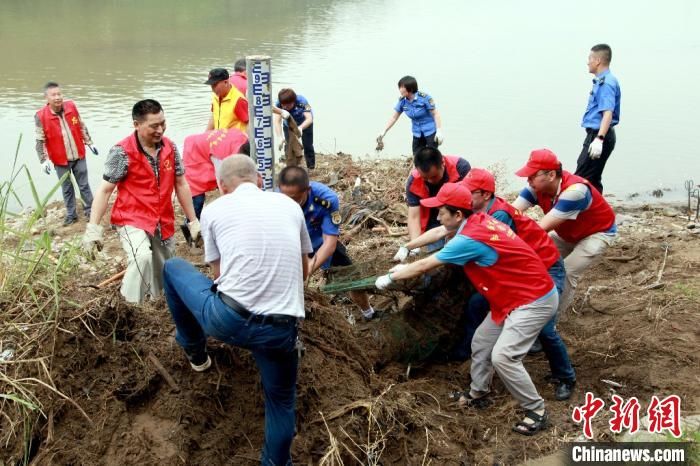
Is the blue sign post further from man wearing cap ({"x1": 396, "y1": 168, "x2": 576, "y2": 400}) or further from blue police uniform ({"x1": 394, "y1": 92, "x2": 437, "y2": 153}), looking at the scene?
blue police uniform ({"x1": 394, "y1": 92, "x2": 437, "y2": 153})

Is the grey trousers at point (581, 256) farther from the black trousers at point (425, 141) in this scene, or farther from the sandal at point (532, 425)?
the black trousers at point (425, 141)

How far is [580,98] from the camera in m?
16.8

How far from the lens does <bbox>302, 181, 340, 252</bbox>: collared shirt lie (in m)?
5.25

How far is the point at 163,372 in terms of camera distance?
3850mm

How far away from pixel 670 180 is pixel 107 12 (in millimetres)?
23925

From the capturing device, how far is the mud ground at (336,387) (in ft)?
11.8

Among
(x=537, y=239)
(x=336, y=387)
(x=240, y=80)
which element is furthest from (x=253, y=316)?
(x=240, y=80)

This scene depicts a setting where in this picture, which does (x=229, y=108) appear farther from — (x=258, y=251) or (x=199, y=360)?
(x=258, y=251)

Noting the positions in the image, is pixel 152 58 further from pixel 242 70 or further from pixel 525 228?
pixel 525 228

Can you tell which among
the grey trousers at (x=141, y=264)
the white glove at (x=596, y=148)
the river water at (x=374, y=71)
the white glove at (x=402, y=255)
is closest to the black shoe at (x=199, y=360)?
the grey trousers at (x=141, y=264)

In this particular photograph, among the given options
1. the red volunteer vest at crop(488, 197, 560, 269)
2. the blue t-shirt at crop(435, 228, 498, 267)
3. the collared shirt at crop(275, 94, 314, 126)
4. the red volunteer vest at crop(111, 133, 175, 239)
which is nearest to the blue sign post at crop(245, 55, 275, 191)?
the red volunteer vest at crop(111, 133, 175, 239)

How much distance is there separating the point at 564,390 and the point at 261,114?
3297 mm

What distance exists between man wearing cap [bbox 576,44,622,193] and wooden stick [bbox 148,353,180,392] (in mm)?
5507

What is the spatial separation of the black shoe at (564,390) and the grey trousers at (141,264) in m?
3.13
